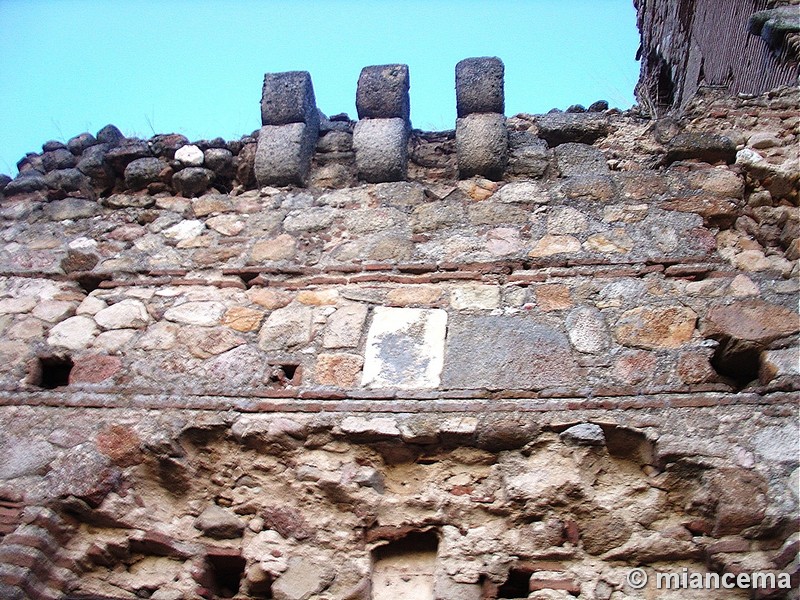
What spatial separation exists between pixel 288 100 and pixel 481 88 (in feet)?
3.23

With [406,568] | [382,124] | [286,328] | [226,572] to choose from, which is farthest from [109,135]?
[406,568]

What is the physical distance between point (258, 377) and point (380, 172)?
1295 millimetres

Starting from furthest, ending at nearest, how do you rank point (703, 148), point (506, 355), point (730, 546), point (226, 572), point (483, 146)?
point (483, 146)
point (703, 148)
point (506, 355)
point (226, 572)
point (730, 546)

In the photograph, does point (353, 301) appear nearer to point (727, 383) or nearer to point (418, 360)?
point (418, 360)

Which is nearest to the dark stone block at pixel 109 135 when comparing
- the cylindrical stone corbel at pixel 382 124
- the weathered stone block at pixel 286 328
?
the cylindrical stone corbel at pixel 382 124

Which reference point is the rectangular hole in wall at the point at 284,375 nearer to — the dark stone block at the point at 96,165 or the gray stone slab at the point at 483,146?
the gray stone slab at the point at 483,146

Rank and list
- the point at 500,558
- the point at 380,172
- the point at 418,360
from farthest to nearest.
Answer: the point at 380,172 → the point at 418,360 → the point at 500,558

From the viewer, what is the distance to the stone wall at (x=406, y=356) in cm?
257

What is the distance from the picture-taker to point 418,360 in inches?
118

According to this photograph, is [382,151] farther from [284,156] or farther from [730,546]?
[730,546]

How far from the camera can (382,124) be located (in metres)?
3.94

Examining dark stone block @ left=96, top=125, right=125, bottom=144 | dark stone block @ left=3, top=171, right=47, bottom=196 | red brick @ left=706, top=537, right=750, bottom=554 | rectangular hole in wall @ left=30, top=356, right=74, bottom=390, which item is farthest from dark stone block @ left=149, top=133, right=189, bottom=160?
red brick @ left=706, top=537, right=750, bottom=554

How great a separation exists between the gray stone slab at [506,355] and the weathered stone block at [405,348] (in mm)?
51

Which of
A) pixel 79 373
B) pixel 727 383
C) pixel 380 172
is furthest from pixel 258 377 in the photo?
pixel 727 383
